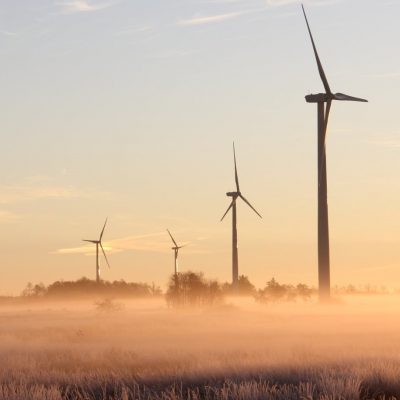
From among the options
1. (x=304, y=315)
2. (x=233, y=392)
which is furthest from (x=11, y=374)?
(x=304, y=315)

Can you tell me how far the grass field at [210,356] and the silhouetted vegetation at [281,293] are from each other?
21.8 metres

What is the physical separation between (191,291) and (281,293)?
22120mm

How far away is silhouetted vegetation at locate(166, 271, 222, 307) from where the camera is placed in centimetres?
9262

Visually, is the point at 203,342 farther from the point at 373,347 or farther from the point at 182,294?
the point at 182,294

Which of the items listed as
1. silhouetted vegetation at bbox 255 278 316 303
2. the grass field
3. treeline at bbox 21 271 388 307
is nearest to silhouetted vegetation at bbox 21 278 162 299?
treeline at bbox 21 271 388 307

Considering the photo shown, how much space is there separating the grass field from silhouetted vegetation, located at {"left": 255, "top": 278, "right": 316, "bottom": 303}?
2183 cm

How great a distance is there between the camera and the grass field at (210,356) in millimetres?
27469

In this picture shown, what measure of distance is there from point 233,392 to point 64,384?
6740mm

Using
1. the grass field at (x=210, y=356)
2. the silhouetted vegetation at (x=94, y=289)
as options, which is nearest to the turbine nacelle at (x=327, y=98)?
the grass field at (x=210, y=356)

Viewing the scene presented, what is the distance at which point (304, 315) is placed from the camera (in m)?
80.2

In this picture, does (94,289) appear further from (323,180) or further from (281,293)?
(323,180)

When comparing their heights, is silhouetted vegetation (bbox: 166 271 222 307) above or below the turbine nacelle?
below

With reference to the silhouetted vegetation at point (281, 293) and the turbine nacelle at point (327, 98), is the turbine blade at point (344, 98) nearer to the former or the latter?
the turbine nacelle at point (327, 98)

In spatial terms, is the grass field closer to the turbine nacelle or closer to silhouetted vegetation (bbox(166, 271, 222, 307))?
silhouetted vegetation (bbox(166, 271, 222, 307))
